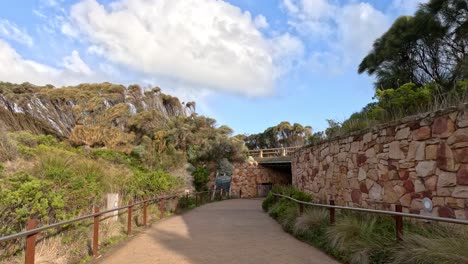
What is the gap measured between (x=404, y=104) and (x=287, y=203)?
4956 mm

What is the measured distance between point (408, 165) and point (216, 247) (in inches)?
160

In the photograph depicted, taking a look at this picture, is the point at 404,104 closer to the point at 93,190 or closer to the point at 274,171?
the point at 93,190

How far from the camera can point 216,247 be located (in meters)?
7.67

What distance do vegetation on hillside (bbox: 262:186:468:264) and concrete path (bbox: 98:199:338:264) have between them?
0.32 meters

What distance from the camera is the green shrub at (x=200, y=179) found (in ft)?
94.1

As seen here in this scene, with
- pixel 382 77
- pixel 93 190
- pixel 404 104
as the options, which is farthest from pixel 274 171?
pixel 93 190

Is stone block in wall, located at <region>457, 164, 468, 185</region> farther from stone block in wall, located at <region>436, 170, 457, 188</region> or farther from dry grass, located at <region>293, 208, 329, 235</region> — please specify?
dry grass, located at <region>293, 208, 329, 235</region>

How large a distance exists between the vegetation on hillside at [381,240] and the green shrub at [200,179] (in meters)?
20.1

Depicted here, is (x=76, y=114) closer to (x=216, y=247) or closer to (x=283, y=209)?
(x=283, y=209)

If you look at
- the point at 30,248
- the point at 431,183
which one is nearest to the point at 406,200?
the point at 431,183

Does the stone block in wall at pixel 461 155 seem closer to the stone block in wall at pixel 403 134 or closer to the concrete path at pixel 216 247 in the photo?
the stone block in wall at pixel 403 134

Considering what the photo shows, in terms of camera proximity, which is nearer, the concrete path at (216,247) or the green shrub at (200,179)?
the concrete path at (216,247)

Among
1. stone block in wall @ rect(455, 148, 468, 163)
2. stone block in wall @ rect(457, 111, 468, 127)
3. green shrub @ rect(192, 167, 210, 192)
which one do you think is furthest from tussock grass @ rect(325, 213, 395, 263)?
green shrub @ rect(192, 167, 210, 192)

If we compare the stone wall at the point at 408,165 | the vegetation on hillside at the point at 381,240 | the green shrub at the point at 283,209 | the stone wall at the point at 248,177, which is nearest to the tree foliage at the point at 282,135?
the stone wall at the point at 248,177
